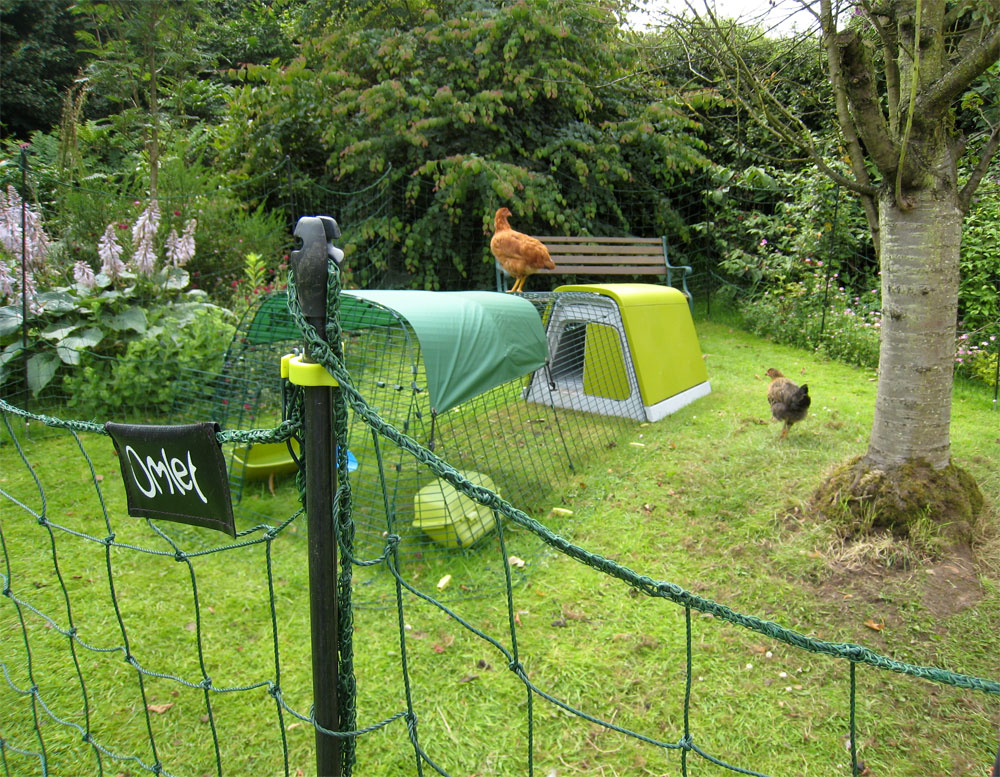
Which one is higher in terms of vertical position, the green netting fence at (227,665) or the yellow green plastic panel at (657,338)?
the yellow green plastic panel at (657,338)

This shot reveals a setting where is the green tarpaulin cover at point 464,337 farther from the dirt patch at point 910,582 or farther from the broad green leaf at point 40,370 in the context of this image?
the broad green leaf at point 40,370

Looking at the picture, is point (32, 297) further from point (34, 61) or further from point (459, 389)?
point (34, 61)

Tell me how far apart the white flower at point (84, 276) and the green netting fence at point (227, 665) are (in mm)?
2164

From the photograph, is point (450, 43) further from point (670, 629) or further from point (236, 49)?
point (236, 49)

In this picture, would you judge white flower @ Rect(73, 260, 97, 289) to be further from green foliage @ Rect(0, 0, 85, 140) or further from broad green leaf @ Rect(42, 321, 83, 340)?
green foliage @ Rect(0, 0, 85, 140)

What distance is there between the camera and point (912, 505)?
2.72 meters

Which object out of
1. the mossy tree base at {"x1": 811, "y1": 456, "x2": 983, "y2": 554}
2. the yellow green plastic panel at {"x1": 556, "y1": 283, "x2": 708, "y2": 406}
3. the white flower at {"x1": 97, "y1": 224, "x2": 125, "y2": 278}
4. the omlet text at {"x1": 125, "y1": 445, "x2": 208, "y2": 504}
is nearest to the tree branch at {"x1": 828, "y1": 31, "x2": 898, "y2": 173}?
the mossy tree base at {"x1": 811, "y1": 456, "x2": 983, "y2": 554}

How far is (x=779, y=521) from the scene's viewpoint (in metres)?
3.08

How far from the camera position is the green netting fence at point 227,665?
1386 millimetres

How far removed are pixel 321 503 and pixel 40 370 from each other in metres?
4.34

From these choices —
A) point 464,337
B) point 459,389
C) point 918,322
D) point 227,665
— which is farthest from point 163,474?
point 918,322

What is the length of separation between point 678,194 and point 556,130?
2.33 meters

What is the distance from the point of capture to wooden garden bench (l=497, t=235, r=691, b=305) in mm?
7312

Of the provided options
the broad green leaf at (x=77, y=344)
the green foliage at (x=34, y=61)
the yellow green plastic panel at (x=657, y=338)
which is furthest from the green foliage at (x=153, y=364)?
the green foliage at (x=34, y=61)
